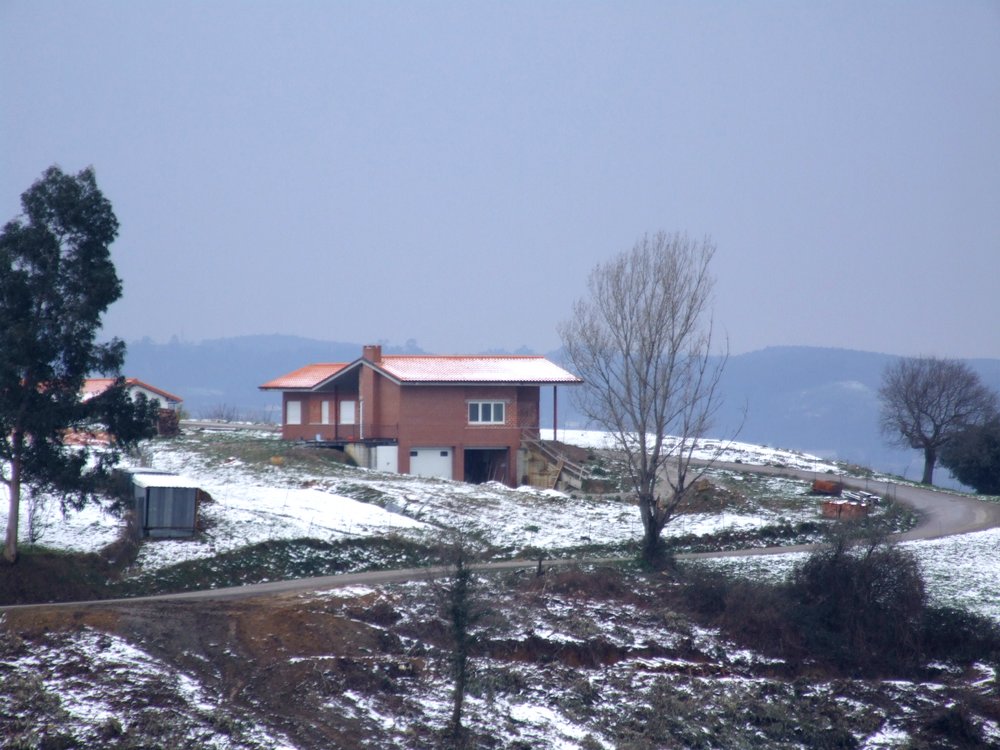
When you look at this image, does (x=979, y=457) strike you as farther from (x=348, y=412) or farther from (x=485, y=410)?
(x=348, y=412)

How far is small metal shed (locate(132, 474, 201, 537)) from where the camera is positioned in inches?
1214

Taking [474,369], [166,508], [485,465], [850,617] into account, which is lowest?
[850,617]

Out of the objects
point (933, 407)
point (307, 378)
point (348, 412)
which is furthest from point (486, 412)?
point (933, 407)

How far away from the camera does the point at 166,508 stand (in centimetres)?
3108

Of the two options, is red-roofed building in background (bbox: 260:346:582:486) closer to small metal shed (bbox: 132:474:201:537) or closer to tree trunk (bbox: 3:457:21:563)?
small metal shed (bbox: 132:474:201:537)

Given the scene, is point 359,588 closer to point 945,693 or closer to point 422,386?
point 945,693

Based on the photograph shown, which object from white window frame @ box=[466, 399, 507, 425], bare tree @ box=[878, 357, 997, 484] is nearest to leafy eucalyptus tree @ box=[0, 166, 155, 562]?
white window frame @ box=[466, 399, 507, 425]

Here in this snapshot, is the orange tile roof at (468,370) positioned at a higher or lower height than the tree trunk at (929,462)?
higher

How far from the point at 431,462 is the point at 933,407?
102ft

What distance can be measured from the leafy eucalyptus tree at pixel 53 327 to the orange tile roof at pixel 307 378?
103 feet

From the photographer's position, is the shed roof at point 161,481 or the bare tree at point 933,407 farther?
the bare tree at point 933,407

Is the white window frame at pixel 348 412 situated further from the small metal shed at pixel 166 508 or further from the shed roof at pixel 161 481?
the small metal shed at pixel 166 508

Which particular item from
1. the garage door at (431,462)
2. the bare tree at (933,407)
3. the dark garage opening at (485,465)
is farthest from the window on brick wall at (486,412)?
the bare tree at (933,407)

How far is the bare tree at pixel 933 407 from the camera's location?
63031 mm
